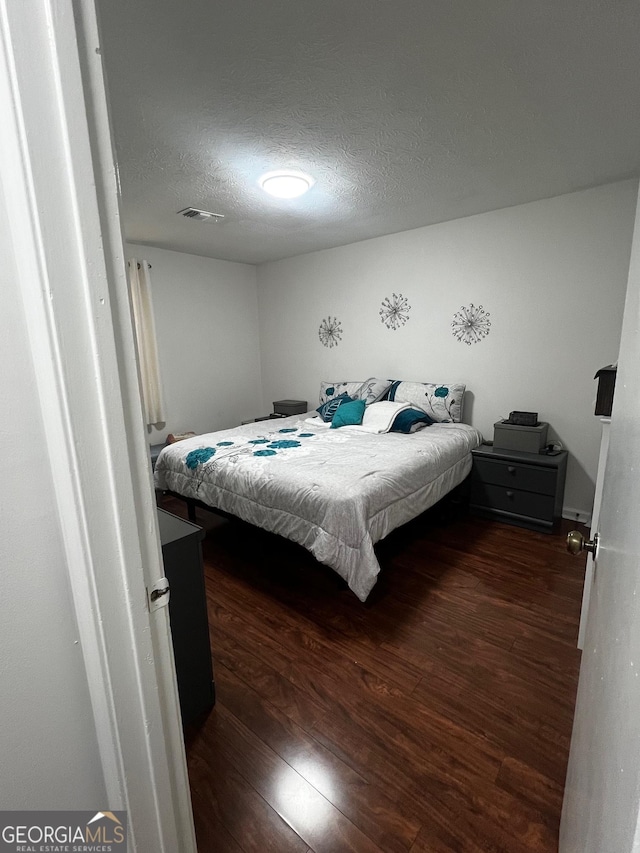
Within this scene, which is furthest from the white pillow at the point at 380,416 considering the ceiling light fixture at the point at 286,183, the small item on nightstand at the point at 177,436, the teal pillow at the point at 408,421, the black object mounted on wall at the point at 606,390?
the small item on nightstand at the point at 177,436

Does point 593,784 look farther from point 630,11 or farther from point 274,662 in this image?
point 630,11

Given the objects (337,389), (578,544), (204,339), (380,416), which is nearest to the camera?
(578,544)

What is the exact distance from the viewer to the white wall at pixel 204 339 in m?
4.07

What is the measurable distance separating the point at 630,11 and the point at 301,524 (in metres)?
2.31

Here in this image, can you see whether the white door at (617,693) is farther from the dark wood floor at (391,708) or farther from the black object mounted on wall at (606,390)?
the black object mounted on wall at (606,390)

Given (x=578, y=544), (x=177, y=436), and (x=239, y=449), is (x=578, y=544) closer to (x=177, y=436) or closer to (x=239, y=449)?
(x=239, y=449)

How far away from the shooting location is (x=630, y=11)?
4.01ft

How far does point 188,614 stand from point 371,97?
2.17 meters

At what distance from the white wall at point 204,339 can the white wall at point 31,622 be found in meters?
3.66

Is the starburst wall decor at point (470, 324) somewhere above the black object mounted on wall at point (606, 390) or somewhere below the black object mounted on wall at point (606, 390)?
above

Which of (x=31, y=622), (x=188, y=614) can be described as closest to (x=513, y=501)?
(x=188, y=614)

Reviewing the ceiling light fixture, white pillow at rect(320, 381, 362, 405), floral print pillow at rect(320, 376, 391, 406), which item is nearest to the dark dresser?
the ceiling light fixture

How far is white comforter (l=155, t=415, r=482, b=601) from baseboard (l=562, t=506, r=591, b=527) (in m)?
0.85

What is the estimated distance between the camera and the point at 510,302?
310 centimetres
